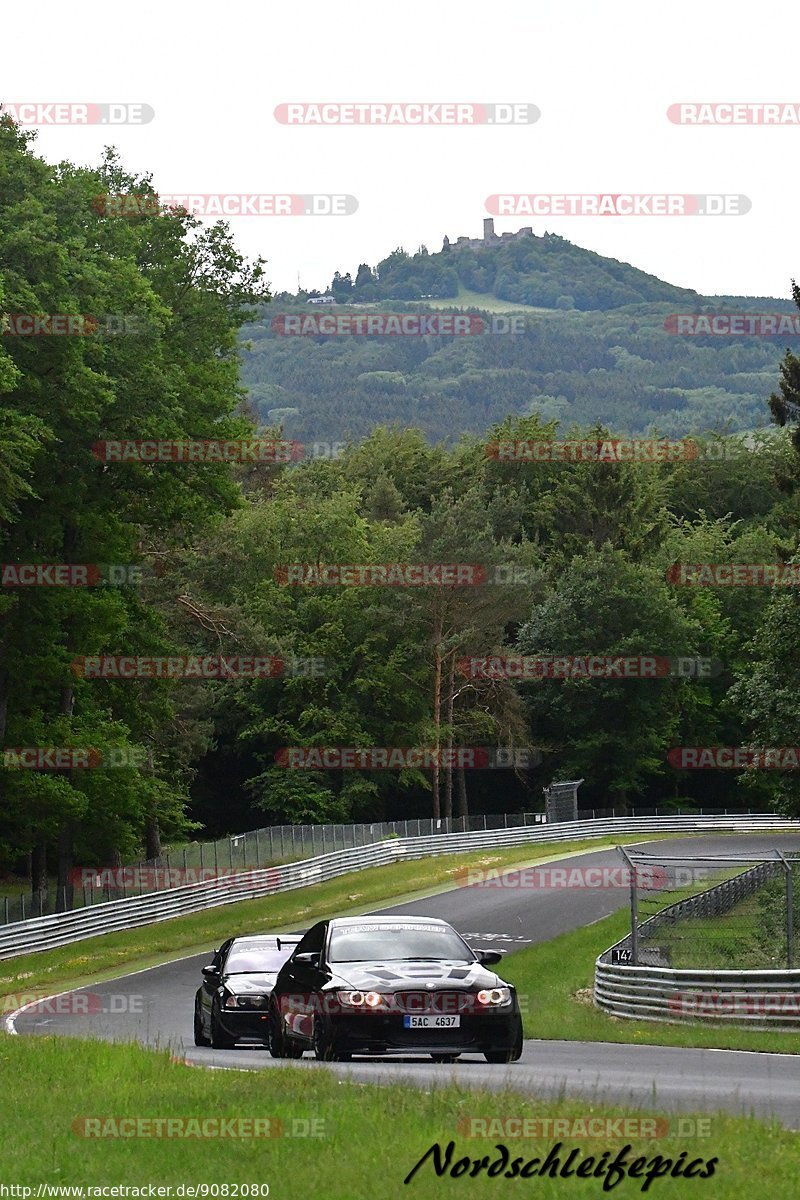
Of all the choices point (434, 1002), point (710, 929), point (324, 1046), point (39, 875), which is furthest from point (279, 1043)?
point (39, 875)

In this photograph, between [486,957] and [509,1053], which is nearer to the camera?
[509,1053]

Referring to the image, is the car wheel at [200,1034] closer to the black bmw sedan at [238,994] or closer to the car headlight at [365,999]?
the black bmw sedan at [238,994]

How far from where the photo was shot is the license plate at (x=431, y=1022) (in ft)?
46.4

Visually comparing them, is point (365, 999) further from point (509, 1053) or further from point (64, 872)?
point (64, 872)

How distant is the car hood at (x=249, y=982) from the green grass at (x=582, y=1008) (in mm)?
3273

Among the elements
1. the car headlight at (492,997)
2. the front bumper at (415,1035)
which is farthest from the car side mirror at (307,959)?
the car headlight at (492,997)

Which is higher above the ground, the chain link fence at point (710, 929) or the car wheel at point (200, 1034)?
the chain link fence at point (710, 929)

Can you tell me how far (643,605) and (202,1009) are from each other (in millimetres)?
67708

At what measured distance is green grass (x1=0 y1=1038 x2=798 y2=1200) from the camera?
7.86 meters

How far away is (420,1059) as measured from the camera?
15.9 metres

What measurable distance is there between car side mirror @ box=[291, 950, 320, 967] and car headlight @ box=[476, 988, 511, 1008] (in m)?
1.60

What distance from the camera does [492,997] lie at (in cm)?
1441

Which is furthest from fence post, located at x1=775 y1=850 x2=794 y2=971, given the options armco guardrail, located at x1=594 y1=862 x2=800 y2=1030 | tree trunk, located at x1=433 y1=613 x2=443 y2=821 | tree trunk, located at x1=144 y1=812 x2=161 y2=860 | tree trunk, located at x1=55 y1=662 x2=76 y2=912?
tree trunk, located at x1=433 y1=613 x2=443 y2=821

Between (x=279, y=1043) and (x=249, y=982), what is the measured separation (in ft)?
10.8
